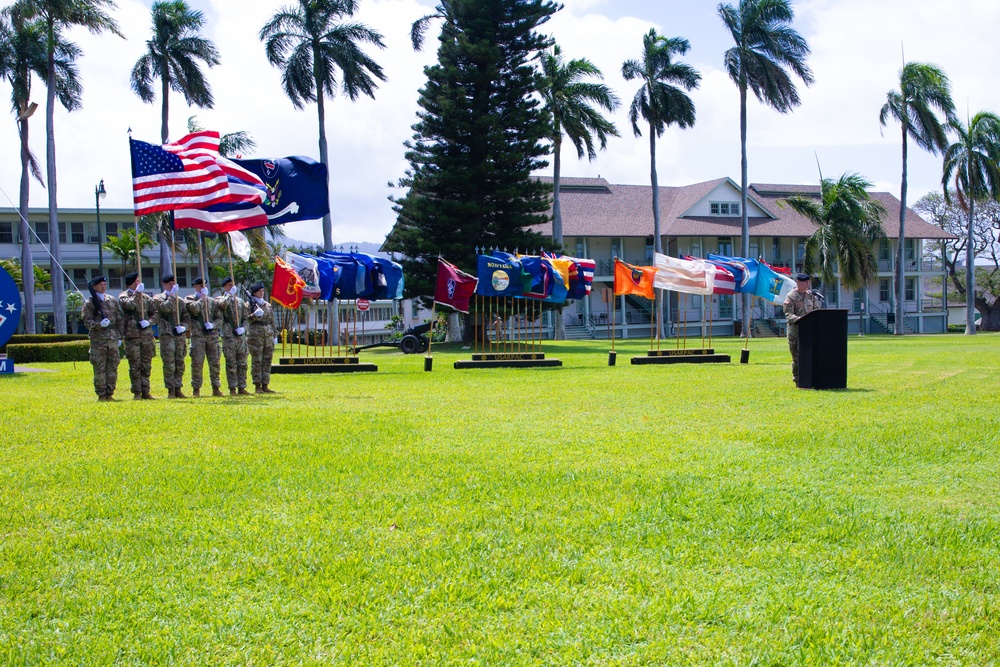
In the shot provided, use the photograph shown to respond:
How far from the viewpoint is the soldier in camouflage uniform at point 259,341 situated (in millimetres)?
15211

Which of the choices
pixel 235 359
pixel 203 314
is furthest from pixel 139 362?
pixel 235 359

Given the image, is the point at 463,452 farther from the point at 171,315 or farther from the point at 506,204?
the point at 506,204

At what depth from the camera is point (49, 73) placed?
37.9 m

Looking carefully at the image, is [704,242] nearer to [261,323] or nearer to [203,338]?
[261,323]

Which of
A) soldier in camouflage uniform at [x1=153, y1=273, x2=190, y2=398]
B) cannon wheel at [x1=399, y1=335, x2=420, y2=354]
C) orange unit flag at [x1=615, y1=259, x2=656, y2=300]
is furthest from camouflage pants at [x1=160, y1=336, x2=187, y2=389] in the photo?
cannon wheel at [x1=399, y1=335, x2=420, y2=354]

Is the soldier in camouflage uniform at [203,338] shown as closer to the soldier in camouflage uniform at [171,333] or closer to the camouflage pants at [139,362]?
the soldier in camouflage uniform at [171,333]

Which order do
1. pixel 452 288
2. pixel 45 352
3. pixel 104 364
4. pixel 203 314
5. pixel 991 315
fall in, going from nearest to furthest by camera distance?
1. pixel 104 364
2. pixel 203 314
3. pixel 452 288
4. pixel 45 352
5. pixel 991 315

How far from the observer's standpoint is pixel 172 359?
14.2 meters

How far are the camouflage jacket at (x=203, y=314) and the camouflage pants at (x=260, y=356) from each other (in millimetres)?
679

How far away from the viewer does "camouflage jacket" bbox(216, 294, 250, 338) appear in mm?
14727

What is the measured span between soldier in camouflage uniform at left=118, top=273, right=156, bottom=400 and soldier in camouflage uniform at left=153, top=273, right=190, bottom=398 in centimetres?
18

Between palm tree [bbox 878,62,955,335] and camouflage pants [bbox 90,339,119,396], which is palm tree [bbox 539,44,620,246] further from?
camouflage pants [bbox 90,339,119,396]

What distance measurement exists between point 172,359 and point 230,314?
1209 mm

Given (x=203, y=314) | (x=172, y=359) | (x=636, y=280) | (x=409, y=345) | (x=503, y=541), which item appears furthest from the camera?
(x=409, y=345)
